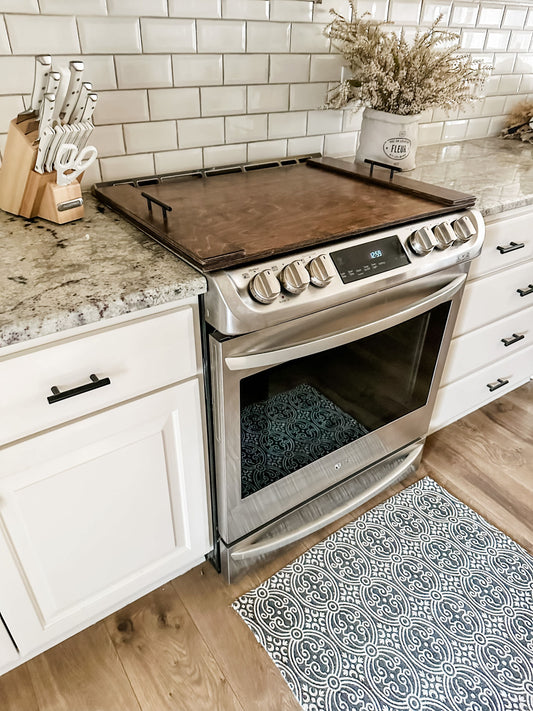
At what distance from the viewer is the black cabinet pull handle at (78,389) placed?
89cm

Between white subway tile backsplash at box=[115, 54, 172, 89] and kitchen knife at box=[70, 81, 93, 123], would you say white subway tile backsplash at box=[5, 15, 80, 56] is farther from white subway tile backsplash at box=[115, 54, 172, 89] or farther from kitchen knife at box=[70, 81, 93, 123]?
kitchen knife at box=[70, 81, 93, 123]

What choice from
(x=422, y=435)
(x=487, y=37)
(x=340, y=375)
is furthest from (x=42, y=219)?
(x=487, y=37)

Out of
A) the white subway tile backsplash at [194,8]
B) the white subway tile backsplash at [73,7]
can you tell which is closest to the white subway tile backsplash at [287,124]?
the white subway tile backsplash at [194,8]

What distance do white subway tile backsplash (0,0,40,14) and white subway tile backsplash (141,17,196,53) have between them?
0.86ft

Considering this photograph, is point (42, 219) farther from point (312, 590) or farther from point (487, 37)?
point (487, 37)

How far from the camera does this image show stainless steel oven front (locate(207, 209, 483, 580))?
1107 millimetres

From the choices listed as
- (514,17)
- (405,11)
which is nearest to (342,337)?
(405,11)

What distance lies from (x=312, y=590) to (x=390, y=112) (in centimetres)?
147

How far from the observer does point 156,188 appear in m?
1.43

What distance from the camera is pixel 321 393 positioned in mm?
1317

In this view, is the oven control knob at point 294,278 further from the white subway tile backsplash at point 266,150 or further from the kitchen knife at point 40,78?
the white subway tile backsplash at point 266,150

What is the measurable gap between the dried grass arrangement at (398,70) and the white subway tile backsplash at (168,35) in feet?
1.52

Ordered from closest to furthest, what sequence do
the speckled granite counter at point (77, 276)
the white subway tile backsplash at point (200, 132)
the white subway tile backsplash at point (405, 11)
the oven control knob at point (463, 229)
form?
the speckled granite counter at point (77, 276) < the oven control knob at point (463, 229) < the white subway tile backsplash at point (200, 132) < the white subway tile backsplash at point (405, 11)

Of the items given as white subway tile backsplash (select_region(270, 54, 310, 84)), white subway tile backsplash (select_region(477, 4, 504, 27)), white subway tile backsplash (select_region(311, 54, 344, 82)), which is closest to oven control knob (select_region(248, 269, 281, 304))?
white subway tile backsplash (select_region(270, 54, 310, 84))
